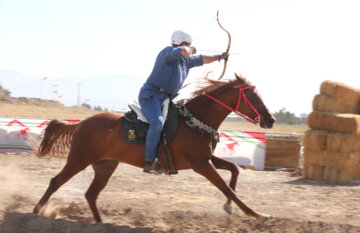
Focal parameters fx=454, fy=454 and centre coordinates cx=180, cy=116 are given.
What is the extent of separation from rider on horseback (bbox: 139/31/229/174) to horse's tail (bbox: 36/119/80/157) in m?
1.39

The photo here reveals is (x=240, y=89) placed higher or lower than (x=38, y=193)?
higher

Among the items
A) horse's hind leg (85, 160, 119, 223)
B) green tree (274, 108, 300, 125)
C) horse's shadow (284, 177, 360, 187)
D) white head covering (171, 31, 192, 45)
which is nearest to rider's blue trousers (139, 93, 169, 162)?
white head covering (171, 31, 192, 45)

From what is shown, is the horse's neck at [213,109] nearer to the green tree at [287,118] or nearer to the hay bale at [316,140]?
the hay bale at [316,140]

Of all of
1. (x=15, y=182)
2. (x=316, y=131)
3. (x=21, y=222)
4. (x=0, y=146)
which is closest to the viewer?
(x=21, y=222)

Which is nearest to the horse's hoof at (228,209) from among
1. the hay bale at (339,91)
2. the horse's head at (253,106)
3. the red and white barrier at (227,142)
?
the horse's head at (253,106)

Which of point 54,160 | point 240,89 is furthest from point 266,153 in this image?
point 240,89

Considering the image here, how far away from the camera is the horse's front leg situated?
5.77m

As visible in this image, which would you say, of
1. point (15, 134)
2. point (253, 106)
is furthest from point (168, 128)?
point (15, 134)

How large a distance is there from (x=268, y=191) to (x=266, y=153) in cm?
357

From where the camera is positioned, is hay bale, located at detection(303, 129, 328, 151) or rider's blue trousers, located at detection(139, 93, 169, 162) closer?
rider's blue trousers, located at detection(139, 93, 169, 162)

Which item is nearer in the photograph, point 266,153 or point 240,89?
point 240,89

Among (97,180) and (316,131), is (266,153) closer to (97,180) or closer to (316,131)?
(316,131)

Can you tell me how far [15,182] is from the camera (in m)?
8.66

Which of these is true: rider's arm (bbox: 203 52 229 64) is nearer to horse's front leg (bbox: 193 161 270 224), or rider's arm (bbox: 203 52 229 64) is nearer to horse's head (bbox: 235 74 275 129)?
horse's head (bbox: 235 74 275 129)
